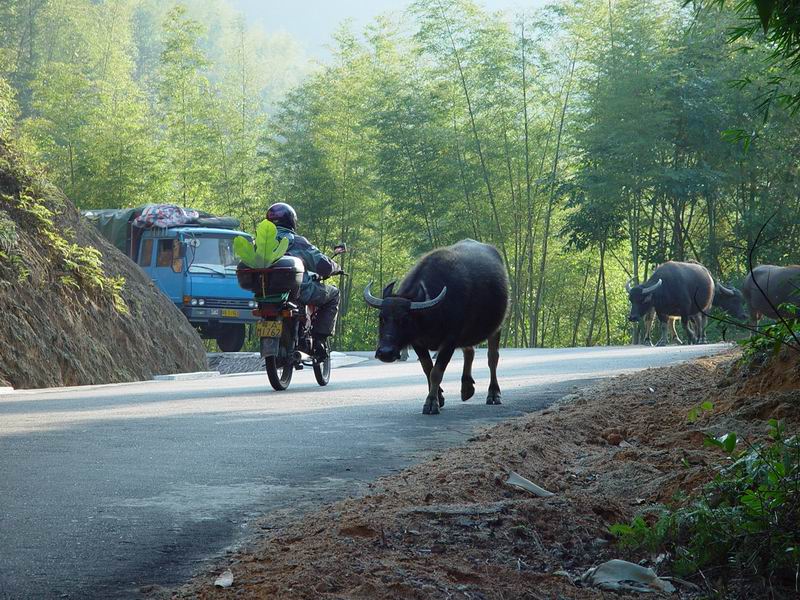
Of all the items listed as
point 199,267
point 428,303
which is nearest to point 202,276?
point 199,267

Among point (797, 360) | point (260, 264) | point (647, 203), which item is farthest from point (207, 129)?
point (797, 360)

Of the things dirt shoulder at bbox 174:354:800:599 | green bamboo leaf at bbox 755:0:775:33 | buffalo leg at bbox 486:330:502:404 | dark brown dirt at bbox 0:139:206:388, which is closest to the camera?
green bamboo leaf at bbox 755:0:775:33

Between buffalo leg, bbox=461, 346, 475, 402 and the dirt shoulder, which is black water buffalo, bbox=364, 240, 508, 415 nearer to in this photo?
buffalo leg, bbox=461, 346, 475, 402

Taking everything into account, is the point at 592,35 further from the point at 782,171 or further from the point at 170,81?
the point at 170,81

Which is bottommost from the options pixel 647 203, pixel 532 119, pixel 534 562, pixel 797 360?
pixel 534 562

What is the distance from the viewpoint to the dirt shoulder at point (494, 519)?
11.2ft

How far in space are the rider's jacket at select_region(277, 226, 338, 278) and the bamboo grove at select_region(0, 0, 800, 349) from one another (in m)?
→ 15.4

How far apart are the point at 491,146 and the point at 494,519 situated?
29.5 m

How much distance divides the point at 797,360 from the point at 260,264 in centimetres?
592

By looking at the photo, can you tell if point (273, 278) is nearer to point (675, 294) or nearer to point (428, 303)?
point (428, 303)

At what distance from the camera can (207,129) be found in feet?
126

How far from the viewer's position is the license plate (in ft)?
37.2

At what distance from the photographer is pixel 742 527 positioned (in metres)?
3.62

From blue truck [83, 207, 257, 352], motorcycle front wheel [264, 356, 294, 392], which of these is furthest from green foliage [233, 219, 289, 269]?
blue truck [83, 207, 257, 352]
